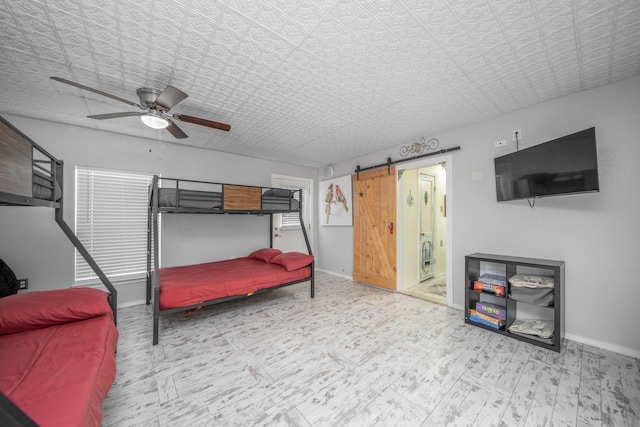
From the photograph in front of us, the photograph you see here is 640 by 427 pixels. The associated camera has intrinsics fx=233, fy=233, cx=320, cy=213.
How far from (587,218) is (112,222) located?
229 inches

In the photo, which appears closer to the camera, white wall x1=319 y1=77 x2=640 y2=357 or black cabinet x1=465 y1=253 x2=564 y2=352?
white wall x1=319 y1=77 x2=640 y2=357

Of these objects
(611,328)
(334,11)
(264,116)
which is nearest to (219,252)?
(264,116)

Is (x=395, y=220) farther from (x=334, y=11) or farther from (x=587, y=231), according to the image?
(x=334, y=11)

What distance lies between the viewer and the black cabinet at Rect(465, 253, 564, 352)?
7.47ft

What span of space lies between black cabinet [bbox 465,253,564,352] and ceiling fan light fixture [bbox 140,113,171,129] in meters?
3.65

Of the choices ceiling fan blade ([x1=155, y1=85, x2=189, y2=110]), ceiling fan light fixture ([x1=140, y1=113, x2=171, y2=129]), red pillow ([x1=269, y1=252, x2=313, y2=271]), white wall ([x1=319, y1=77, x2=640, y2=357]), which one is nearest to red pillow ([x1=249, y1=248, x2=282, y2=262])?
red pillow ([x1=269, y1=252, x2=313, y2=271])

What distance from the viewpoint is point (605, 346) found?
2.24m

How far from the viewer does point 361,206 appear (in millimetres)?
4668

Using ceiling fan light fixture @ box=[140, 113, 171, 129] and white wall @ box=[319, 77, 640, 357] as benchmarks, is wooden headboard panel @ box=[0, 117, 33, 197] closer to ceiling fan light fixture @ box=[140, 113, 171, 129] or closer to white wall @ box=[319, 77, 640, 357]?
ceiling fan light fixture @ box=[140, 113, 171, 129]

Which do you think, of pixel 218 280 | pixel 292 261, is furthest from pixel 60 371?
pixel 292 261

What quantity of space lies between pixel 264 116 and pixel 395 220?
8.80 feet

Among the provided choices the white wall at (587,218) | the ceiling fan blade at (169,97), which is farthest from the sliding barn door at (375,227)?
the ceiling fan blade at (169,97)

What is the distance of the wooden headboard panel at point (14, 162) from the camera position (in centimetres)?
119

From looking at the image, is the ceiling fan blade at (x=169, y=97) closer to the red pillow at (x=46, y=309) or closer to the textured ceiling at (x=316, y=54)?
the textured ceiling at (x=316, y=54)
